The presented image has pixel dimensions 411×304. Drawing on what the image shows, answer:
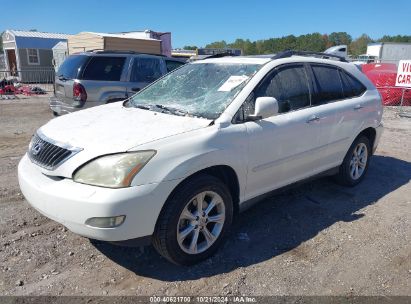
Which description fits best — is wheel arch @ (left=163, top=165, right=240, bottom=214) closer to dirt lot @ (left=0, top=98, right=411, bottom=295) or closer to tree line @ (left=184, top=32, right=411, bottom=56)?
dirt lot @ (left=0, top=98, right=411, bottom=295)

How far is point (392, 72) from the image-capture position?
44.2 feet

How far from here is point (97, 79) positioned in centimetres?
744

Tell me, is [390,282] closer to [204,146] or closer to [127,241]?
[204,146]

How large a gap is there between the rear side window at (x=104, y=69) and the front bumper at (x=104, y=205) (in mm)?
5008

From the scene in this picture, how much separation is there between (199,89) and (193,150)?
1092 millimetres

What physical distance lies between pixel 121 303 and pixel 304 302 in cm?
139

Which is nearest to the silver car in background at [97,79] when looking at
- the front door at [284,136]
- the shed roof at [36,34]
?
the front door at [284,136]

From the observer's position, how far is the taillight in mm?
7172

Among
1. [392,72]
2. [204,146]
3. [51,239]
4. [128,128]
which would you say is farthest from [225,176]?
[392,72]

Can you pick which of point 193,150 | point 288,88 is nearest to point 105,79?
point 288,88

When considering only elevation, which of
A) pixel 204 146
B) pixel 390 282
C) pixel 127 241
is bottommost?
pixel 390 282

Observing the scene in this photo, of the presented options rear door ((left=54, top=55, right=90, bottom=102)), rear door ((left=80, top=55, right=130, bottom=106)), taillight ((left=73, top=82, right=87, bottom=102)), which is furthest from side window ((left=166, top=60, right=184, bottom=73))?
taillight ((left=73, top=82, right=87, bottom=102))

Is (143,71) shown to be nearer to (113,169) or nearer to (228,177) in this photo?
(228,177)

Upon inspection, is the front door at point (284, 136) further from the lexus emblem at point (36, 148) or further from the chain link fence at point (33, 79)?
the chain link fence at point (33, 79)
